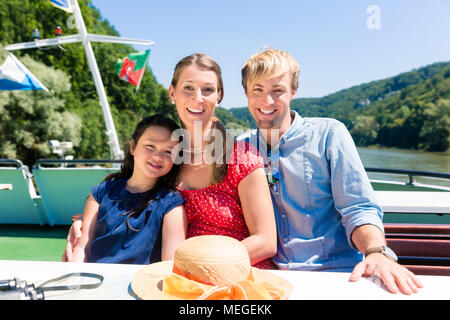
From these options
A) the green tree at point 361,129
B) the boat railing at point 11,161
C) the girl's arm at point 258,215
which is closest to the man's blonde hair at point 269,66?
the girl's arm at point 258,215

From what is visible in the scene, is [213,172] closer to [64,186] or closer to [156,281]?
[156,281]

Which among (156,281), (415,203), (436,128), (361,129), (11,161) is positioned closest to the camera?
(156,281)

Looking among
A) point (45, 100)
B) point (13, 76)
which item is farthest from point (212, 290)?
point (45, 100)

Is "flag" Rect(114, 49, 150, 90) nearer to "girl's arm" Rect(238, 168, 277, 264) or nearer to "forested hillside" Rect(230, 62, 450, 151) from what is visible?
"girl's arm" Rect(238, 168, 277, 264)

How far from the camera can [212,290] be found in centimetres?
77

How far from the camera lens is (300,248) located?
5.11 ft

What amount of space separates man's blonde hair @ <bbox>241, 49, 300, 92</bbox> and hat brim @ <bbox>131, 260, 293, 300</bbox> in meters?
0.99

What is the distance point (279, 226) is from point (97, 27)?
42.9m

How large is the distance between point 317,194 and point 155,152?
0.81 metres

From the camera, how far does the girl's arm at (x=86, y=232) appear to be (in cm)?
161

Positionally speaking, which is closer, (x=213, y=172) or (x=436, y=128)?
(x=213, y=172)

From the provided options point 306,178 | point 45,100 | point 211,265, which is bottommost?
point 211,265

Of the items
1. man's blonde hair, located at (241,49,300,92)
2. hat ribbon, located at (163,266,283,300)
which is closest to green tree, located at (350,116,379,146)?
man's blonde hair, located at (241,49,300,92)
